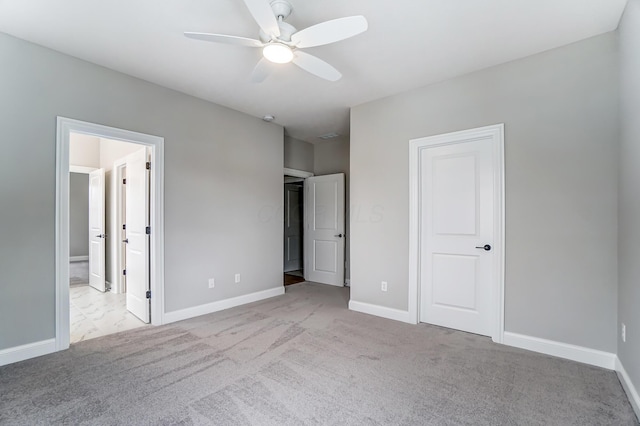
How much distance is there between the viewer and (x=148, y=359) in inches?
101

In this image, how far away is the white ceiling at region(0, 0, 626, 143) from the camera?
2.12 m

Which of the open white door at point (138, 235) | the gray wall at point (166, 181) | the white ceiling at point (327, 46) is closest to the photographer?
the white ceiling at point (327, 46)

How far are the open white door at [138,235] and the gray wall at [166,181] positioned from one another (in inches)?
9.5

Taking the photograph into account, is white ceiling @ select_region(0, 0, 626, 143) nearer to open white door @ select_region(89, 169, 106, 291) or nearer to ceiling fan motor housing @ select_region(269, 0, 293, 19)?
ceiling fan motor housing @ select_region(269, 0, 293, 19)

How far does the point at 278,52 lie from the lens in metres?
2.15

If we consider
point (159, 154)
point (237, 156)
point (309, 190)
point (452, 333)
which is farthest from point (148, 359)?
point (309, 190)

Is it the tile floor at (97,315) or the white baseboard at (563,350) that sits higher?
the white baseboard at (563,350)

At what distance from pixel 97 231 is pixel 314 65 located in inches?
192

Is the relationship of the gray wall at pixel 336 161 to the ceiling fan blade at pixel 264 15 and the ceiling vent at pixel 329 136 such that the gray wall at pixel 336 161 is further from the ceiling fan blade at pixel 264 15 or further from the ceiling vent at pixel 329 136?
the ceiling fan blade at pixel 264 15

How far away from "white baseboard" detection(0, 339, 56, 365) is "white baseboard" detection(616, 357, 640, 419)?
171 inches

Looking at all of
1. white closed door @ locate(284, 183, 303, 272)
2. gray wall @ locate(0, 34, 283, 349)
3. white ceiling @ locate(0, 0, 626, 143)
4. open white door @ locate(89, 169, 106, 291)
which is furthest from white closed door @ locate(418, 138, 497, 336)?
open white door @ locate(89, 169, 106, 291)

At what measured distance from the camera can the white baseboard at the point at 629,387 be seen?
185 centimetres

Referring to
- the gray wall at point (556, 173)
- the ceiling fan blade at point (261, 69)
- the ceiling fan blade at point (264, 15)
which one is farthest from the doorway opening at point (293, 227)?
the ceiling fan blade at point (264, 15)

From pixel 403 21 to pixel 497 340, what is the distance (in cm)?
293
